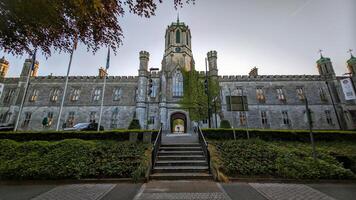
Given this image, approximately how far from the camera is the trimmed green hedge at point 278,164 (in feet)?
18.0

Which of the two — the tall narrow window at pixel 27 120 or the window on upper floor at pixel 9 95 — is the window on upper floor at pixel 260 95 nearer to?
the tall narrow window at pixel 27 120

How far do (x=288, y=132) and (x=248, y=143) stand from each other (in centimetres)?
426

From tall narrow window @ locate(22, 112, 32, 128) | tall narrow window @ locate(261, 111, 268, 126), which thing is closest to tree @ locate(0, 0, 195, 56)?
tall narrow window @ locate(261, 111, 268, 126)

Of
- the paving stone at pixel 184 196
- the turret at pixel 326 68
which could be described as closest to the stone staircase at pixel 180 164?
the paving stone at pixel 184 196

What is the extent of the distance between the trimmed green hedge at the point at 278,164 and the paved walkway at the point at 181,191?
0.50 m

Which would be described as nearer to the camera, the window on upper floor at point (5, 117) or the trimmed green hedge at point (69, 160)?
the trimmed green hedge at point (69, 160)

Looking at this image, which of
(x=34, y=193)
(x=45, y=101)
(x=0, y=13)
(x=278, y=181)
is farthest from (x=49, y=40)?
(x=45, y=101)

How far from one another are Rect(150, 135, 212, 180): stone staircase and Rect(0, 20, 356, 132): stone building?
12295mm

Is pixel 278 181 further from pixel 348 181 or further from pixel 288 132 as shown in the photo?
pixel 288 132

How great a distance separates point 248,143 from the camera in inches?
320

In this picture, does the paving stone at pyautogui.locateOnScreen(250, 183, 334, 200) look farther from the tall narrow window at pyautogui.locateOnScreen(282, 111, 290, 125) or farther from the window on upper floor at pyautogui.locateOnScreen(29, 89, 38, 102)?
the window on upper floor at pyautogui.locateOnScreen(29, 89, 38, 102)

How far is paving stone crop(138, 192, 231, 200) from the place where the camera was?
155 inches

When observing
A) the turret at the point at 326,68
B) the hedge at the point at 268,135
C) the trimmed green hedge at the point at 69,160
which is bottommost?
Answer: the trimmed green hedge at the point at 69,160

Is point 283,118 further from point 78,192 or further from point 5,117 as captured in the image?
point 5,117
